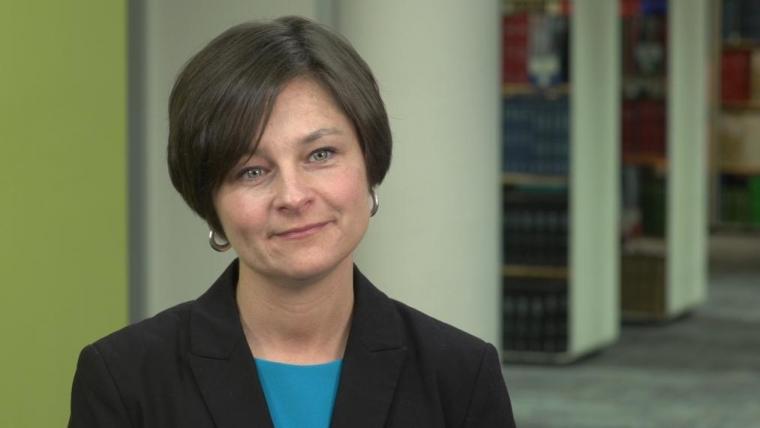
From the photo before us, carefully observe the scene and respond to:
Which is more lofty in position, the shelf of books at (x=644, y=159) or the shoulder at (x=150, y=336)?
the shoulder at (x=150, y=336)

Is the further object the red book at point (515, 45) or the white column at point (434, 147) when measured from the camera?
the red book at point (515, 45)

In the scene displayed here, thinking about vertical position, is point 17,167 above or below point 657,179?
Answer: above

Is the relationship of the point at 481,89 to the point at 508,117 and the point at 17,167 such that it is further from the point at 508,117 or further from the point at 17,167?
the point at 508,117

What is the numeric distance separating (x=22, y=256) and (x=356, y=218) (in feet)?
3.52

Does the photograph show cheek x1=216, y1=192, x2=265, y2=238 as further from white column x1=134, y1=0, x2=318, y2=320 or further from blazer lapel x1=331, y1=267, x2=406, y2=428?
white column x1=134, y1=0, x2=318, y2=320

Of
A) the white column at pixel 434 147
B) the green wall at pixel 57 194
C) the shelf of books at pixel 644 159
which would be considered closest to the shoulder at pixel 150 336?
the green wall at pixel 57 194

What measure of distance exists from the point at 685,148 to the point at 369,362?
27.1ft

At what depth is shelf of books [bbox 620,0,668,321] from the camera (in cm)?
950

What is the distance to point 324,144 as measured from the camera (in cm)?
161

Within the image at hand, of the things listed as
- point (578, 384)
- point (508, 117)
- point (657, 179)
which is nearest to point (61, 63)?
point (578, 384)

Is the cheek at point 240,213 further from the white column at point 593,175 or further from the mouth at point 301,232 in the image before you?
the white column at point 593,175

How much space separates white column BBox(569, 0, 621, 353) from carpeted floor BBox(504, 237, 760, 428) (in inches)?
9.8

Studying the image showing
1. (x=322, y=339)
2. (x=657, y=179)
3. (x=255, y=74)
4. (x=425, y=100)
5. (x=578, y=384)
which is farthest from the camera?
(x=657, y=179)

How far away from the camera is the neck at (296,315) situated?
5.48ft
